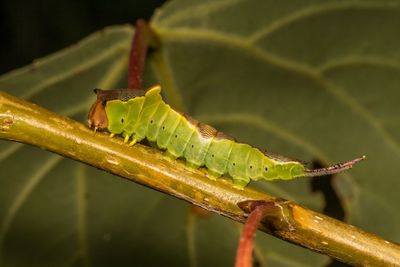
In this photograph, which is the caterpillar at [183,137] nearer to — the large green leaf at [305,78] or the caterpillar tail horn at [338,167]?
the caterpillar tail horn at [338,167]

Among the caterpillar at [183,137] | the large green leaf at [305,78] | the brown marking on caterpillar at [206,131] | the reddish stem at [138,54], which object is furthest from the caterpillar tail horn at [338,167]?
the large green leaf at [305,78]

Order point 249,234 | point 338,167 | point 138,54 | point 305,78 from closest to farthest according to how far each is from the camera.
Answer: point 249,234, point 338,167, point 138,54, point 305,78

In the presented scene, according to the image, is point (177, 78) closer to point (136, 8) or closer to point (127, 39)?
point (127, 39)

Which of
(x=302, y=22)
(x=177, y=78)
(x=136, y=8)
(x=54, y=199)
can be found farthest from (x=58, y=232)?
(x=136, y=8)

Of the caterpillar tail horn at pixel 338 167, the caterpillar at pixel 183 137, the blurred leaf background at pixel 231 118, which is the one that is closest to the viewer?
the caterpillar tail horn at pixel 338 167

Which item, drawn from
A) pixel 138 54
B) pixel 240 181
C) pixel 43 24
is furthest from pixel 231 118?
pixel 43 24

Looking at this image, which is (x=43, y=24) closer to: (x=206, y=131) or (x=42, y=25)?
(x=42, y=25)

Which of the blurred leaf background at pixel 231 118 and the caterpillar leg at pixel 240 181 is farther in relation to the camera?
the blurred leaf background at pixel 231 118
